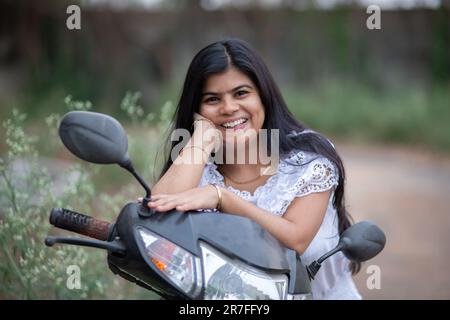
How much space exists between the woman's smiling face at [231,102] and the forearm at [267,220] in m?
0.39

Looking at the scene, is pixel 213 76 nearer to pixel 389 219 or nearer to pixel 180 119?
pixel 180 119

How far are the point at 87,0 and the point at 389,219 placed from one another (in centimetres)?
937

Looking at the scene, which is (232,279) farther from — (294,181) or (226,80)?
(226,80)

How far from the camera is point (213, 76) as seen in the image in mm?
2299

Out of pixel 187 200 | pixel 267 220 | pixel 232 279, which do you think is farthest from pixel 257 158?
pixel 232 279

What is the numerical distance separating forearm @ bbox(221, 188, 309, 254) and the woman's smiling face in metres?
0.39

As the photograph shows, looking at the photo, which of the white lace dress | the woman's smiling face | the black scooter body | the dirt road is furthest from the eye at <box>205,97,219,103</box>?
the dirt road

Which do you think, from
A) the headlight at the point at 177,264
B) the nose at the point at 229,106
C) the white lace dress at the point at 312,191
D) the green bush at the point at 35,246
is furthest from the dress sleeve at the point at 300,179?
the green bush at the point at 35,246

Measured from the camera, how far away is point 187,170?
219 centimetres

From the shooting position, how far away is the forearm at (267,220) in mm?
1986

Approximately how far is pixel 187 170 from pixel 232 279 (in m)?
0.58

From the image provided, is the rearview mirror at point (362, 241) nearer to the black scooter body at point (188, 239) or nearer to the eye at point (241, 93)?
the black scooter body at point (188, 239)
